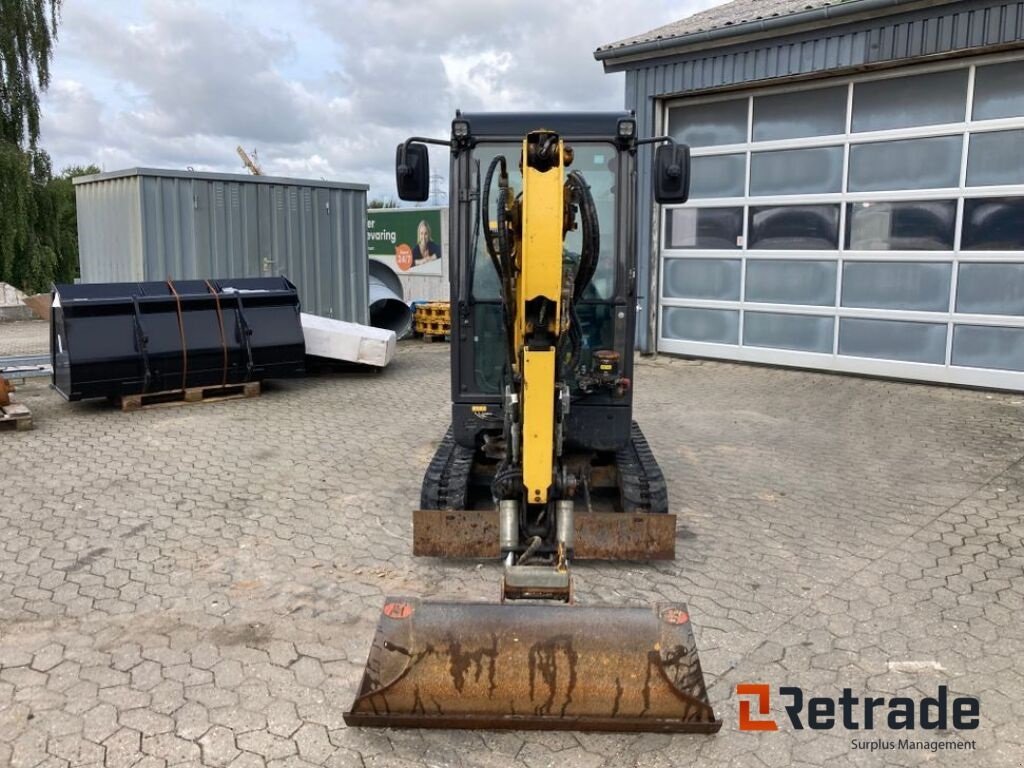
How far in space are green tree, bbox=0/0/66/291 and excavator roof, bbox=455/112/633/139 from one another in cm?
1942

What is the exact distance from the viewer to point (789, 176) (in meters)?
11.1

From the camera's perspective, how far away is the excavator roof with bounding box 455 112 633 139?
524cm

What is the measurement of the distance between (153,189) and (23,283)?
13.2m

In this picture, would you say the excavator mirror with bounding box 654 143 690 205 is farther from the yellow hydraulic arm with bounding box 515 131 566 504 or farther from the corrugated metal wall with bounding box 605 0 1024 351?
the corrugated metal wall with bounding box 605 0 1024 351

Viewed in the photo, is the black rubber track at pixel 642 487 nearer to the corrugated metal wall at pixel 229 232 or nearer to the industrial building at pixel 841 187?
the industrial building at pixel 841 187

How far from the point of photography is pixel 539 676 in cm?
317

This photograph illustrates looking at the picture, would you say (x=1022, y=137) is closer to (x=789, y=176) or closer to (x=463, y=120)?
Result: (x=789, y=176)

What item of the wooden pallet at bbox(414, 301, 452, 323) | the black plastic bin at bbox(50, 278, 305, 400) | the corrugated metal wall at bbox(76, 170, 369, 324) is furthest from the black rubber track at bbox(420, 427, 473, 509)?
the wooden pallet at bbox(414, 301, 452, 323)

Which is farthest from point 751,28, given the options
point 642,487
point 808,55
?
point 642,487

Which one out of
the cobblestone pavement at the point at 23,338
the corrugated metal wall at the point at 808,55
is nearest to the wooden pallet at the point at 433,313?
the corrugated metal wall at the point at 808,55

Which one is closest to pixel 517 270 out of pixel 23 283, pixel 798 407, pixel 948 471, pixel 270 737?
pixel 270 737

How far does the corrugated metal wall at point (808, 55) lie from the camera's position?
362 inches

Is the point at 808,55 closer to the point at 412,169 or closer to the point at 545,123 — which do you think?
the point at 545,123

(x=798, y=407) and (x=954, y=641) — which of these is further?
(x=798, y=407)
